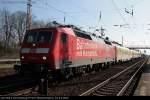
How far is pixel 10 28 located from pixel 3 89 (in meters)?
79.8

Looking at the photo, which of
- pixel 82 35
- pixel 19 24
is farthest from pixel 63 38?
pixel 19 24

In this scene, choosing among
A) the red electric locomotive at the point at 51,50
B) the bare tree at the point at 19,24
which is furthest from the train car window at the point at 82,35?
the bare tree at the point at 19,24

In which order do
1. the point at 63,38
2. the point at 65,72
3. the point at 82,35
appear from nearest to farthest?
1. the point at 63,38
2. the point at 65,72
3. the point at 82,35

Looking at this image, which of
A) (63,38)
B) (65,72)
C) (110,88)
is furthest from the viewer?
(65,72)

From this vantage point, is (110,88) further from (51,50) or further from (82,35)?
(82,35)

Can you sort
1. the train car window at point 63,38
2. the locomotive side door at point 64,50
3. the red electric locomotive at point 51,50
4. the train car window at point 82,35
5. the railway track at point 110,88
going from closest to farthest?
1. the railway track at point 110,88
2. the red electric locomotive at point 51,50
3. the locomotive side door at point 64,50
4. the train car window at point 63,38
5. the train car window at point 82,35

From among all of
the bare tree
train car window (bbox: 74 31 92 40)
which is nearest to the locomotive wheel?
train car window (bbox: 74 31 92 40)

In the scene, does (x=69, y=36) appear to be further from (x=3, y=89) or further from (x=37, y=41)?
(x=3, y=89)

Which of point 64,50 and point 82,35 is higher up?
point 82,35

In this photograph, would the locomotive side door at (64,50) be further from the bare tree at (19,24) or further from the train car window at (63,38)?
the bare tree at (19,24)

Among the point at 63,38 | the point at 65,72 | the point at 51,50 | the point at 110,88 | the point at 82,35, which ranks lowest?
the point at 110,88

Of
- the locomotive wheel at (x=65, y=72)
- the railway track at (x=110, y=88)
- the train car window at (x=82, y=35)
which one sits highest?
the train car window at (x=82, y=35)

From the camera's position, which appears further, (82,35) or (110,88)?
(82,35)

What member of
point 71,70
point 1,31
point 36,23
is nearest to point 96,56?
point 71,70
